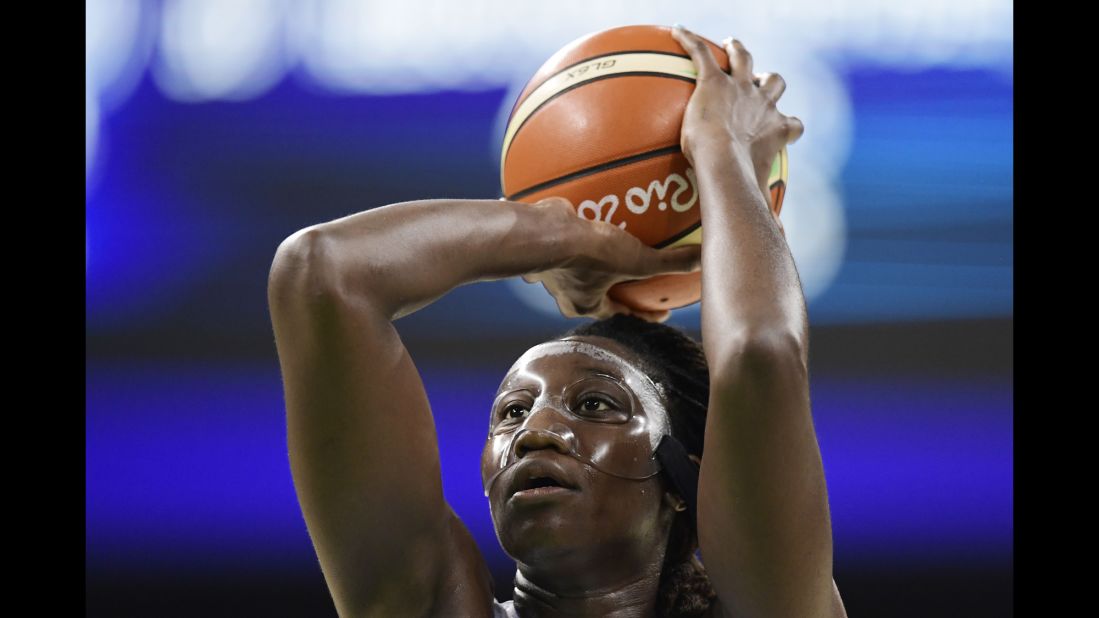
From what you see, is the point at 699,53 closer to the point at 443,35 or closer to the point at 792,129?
the point at 792,129

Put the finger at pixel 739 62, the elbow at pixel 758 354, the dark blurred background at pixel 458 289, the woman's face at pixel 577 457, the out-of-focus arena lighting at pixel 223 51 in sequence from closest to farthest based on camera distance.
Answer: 1. the elbow at pixel 758 354
2. the woman's face at pixel 577 457
3. the finger at pixel 739 62
4. the dark blurred background at pixel 458 289
5. the out-of-focus arena lighting at pixel 223 51

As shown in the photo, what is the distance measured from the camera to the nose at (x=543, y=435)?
2051 millimetres

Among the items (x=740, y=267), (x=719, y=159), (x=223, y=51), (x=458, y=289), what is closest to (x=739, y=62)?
(x=719, y=159)

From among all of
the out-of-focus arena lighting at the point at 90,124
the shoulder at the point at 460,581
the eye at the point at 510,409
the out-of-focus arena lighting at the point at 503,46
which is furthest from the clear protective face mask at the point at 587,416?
the out-of-focus arena lighting at the point at 90,124

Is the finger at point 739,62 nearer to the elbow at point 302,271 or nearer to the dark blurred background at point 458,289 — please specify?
the elbow at point 302,271

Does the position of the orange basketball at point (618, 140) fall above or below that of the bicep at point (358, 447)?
above

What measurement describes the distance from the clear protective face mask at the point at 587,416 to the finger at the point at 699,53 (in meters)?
0.52

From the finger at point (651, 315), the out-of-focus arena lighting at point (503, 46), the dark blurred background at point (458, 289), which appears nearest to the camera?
the finger at point (651, 315)

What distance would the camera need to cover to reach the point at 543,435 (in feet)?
6.73

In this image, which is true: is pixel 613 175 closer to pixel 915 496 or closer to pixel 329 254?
pixel 329 254

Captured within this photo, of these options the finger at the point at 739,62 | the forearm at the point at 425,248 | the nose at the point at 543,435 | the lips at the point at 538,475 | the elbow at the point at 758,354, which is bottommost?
the lips at the point at 538,475

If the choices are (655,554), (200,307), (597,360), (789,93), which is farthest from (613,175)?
(200,307)

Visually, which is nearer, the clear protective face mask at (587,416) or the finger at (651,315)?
the clear protective face mask at (587,416)

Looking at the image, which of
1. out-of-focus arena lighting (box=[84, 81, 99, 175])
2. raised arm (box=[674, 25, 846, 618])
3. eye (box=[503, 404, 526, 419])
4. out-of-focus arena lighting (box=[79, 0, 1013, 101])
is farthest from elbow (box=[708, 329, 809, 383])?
out-of-focus arena lighting (box=[84, 81, 99, 175])
